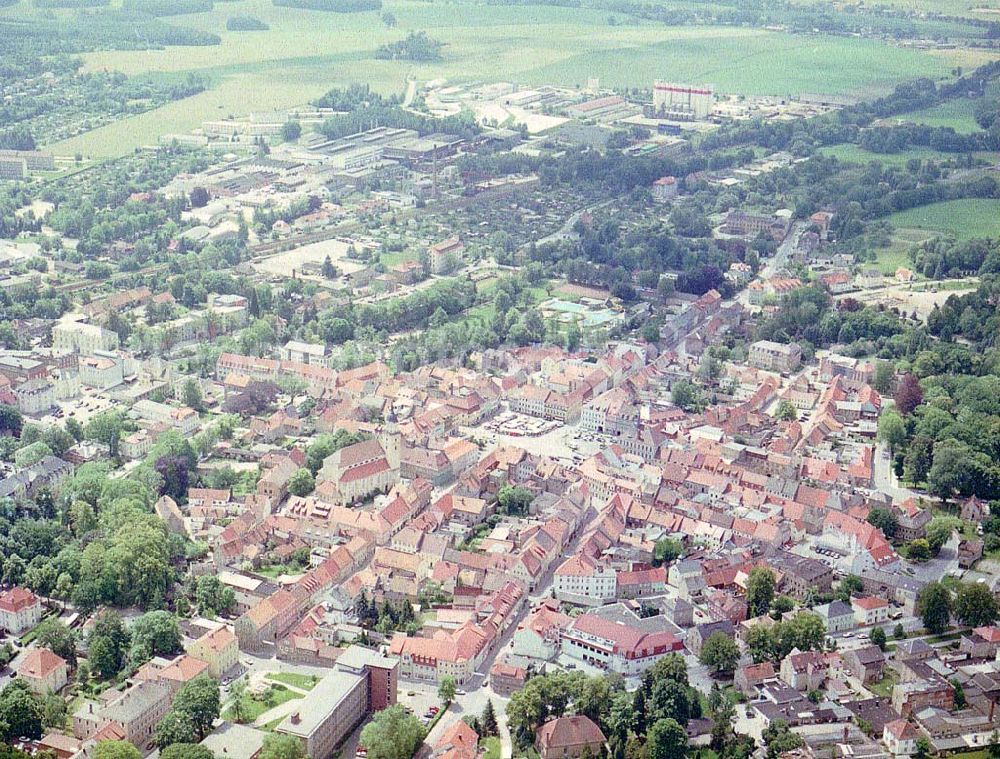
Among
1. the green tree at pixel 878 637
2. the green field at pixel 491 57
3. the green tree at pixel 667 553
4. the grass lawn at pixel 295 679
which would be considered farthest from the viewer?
the green field at pixel 491 57

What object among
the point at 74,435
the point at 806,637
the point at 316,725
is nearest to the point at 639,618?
the point at 806,637

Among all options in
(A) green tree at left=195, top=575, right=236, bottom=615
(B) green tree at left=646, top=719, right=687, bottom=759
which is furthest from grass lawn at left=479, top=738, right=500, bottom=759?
(A) green tree at left=195, top=575, right=236, bottom=615

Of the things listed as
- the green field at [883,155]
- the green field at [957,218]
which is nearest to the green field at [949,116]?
the green field at [883,155]

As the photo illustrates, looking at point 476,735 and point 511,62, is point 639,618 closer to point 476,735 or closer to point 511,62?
point 476,735

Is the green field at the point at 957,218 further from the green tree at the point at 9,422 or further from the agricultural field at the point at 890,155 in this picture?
the green tree at the point at 9,422

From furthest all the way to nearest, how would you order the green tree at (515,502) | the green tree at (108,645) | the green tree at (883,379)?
the green tree at (883,379)
the green tree at (515,502)
the green tree at (108,645)

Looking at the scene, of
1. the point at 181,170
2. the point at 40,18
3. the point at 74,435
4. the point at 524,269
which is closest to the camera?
the point at 74,435

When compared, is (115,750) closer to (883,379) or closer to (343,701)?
(343,701)

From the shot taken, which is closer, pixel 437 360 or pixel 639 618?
pixel 639 618
